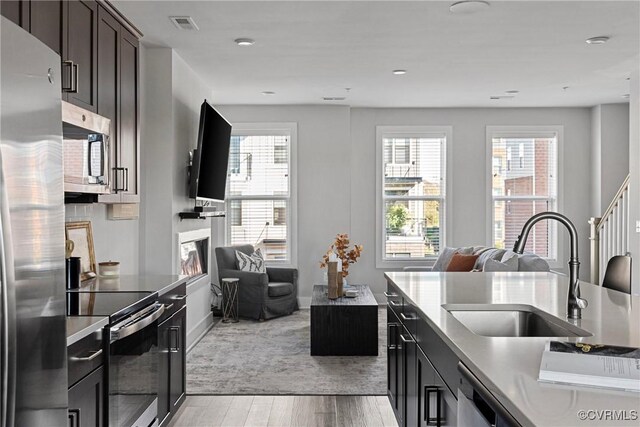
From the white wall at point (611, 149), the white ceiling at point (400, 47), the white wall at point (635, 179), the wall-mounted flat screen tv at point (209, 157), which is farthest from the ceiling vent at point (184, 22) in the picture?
the white wall at point (611, 149)

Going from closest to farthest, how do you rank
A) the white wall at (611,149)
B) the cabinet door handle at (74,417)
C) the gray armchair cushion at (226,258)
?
the cabinet door handle at (74,417) < the gray armchair cushion at (226,258) < the white wall at (611,149)

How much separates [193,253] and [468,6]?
3.56 m

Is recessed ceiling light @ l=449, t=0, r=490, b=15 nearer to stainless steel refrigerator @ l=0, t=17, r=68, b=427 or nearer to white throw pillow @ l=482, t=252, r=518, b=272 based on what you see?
white throw pillow @ l=482, t=252, r=518, b=272

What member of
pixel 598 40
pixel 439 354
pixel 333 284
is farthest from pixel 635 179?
pixel 439 354

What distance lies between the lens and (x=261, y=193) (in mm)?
7773

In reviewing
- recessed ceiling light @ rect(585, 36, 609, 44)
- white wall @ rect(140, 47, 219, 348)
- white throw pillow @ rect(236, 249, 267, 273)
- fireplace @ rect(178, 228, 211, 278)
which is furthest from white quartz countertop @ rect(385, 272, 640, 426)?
white throw pillow @ rect(236, 249, 267, 273)

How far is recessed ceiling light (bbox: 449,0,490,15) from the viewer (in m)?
3.71

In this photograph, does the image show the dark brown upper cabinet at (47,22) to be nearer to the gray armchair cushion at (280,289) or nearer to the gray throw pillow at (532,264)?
the gray throw pillow at (532,264)

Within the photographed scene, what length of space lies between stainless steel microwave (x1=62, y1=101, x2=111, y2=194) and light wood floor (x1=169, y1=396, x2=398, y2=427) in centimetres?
159

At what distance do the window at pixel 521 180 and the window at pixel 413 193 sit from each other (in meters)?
0.77

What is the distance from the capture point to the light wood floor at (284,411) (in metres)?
3.57

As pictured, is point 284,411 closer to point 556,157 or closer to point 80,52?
point 80,52

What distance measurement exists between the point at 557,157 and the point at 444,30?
4.32 meters

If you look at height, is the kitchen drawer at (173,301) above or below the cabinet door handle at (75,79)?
below
